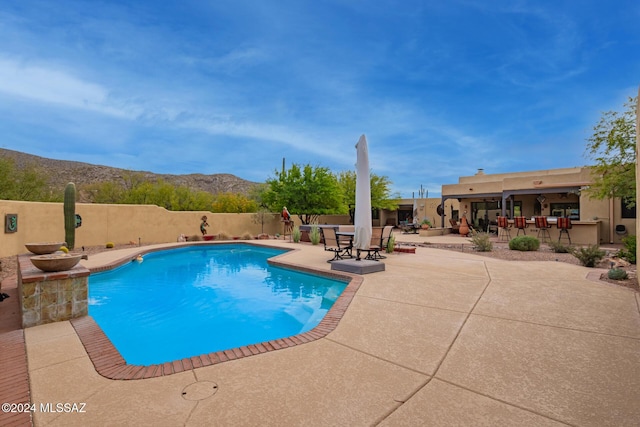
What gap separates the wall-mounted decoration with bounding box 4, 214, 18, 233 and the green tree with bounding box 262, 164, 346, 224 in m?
12.9

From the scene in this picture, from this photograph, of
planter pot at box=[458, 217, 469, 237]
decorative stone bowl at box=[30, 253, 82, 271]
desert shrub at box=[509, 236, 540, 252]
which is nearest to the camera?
decorative stone bowl at box=[30, 253, 82, 271]

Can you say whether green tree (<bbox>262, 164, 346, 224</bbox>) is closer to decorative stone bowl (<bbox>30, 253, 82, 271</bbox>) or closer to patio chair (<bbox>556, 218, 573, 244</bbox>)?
patio chair (<bbox>556, 218, 573, 244</bbox>)

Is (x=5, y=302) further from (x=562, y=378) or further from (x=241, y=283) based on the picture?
(x=562, y=378)

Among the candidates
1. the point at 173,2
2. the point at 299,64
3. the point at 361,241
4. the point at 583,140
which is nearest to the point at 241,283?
the point at 361,241

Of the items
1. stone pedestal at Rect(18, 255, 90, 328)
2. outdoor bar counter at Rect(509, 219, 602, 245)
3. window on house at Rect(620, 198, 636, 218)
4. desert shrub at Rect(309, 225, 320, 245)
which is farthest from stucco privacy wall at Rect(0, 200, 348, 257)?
window on house at Rect(620, 198, 636, 218)

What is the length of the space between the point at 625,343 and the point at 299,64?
16.7m

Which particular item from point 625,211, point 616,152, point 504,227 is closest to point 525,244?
point 504,227

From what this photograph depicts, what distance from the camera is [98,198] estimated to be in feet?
120

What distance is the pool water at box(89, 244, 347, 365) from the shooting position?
450 centimetres

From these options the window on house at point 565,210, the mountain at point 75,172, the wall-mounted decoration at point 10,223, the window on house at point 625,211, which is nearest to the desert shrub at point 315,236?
the wall-mounted decoration at point 10,223

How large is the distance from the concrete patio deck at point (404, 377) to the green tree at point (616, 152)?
31.2ft

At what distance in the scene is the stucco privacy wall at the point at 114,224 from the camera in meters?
11.7

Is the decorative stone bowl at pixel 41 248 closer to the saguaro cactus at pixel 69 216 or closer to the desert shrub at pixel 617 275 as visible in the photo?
the saguaro cactus at pixel 69 216

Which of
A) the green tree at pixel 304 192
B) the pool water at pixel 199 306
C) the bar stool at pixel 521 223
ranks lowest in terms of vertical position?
the pool water at pixel 199 306
